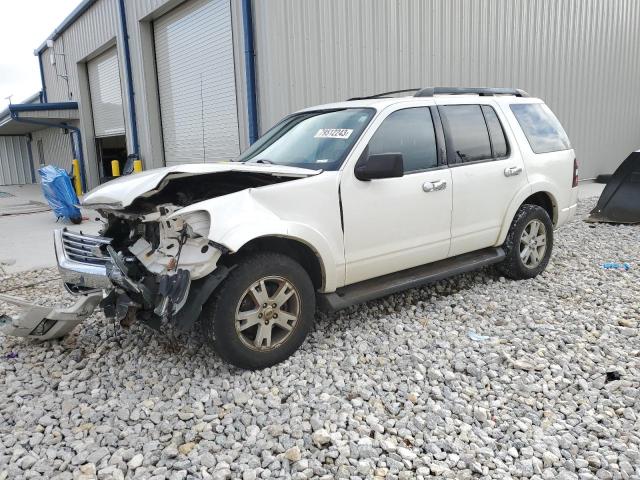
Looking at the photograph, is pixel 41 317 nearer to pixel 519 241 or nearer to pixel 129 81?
pixel 519 241

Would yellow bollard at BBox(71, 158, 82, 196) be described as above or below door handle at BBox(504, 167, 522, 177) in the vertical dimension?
below

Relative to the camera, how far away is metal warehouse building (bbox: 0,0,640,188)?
28.5ft

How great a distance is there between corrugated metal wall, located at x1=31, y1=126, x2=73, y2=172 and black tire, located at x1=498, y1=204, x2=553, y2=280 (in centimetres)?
1942

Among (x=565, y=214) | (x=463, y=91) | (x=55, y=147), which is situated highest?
(x=463, y=91)

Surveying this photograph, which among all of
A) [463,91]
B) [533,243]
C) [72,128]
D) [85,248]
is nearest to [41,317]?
[85,248]

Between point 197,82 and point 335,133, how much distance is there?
301 inches

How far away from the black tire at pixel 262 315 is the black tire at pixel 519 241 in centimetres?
248

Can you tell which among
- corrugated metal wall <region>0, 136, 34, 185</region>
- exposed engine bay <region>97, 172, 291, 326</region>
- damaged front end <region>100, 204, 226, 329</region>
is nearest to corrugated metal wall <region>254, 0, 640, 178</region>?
exposed engine bay <region>97, 172, 291, 326</region>

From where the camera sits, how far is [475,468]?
2.53 metres

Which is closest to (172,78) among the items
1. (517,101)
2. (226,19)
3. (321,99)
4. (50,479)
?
(226,19)

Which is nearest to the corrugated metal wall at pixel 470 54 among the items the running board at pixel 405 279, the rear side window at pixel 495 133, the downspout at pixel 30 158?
the rear side window at pixel 495 133

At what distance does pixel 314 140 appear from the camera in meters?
4.28

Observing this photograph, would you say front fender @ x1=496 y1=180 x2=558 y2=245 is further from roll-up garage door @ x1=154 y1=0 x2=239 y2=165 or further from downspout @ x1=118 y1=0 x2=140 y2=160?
downspout @ x1=118 y1=0 x2=140 y2=160

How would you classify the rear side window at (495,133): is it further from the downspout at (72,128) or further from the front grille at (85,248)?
the downspout at (72,128)
